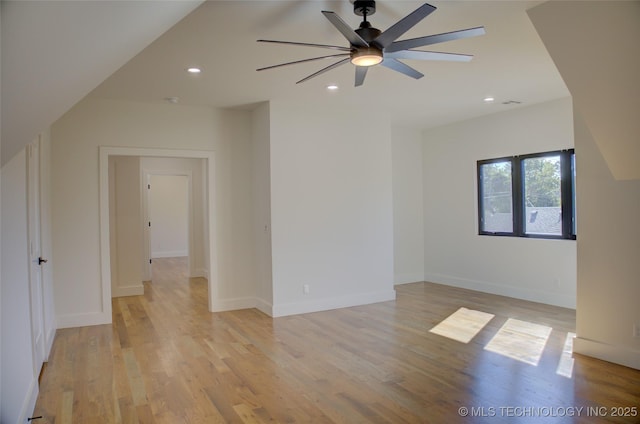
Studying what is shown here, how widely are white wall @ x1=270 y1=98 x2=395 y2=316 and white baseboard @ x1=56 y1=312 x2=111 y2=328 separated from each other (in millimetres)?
2086

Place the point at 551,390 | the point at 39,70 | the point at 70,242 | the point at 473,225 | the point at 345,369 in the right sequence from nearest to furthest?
1. the point at 39,70
2. the point at 551,390
3. the point at 345,369
4. the point at 70,242
5. the point at 473,225

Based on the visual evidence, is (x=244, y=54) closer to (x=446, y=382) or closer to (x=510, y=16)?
(x=510, y=16)

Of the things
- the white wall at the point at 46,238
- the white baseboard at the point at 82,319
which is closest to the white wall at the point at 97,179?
the white baseboard at the point at 82,319

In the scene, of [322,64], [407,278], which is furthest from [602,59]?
[407,278]

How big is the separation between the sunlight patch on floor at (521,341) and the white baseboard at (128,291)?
554cm

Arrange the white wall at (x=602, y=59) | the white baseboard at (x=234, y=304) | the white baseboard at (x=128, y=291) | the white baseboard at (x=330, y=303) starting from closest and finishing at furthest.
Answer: the white wall at (x=602, y=59), the white baseboard at (x=330, y=303), the white baseboard at (x=234, y=304), the white baseboard at (x=128, y=291)

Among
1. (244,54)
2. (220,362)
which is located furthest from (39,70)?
(220,362)

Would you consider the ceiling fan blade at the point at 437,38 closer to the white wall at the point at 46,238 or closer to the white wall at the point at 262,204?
the white wall at the point at 262,204

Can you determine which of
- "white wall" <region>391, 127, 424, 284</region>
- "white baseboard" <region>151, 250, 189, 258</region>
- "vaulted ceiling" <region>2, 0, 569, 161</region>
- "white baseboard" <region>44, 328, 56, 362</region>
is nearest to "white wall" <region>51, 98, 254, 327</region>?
"vaulted ceiling" <region>2, 0, 569, 161</region>

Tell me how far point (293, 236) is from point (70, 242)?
270cm

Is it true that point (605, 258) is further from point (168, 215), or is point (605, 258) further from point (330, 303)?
point (168, 215)

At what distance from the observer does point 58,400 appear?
312 cm

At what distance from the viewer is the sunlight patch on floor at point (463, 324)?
4.48 meters

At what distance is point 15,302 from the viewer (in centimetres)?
266
